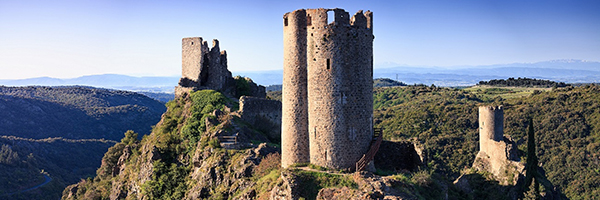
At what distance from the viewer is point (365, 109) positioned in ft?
57.6

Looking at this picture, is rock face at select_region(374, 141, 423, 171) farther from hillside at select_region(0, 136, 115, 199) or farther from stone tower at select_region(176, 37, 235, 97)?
hillside at select_region(0, 136, 115, 199)

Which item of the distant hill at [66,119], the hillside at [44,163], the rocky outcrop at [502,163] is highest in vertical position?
the rocky outcrop at [502,163]

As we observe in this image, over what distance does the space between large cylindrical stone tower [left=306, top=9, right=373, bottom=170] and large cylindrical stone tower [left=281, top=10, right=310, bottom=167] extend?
397 mm

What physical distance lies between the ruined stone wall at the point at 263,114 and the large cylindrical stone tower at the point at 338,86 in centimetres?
1319

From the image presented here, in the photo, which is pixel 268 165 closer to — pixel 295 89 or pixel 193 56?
pixel 295 89

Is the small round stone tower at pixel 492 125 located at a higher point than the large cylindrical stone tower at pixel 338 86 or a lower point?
lower

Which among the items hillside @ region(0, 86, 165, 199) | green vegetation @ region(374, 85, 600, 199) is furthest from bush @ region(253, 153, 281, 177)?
hillside @ region(0, 86, 165, 199)

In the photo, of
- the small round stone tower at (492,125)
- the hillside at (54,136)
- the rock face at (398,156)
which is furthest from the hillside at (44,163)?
the rock face at (398,156)

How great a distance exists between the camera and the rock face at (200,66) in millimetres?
39281

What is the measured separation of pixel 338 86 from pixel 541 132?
50.8m

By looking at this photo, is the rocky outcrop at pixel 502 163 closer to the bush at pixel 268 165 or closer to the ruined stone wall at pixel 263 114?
the ruined stone wall at pixel 263 114

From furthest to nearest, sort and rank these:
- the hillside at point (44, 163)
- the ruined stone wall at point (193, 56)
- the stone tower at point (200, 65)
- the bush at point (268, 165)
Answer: the hillside at point (44, 163), the stone tower at point (200, 65), the ruined stone wall at point (193, 56), the bush at point (268, 165)

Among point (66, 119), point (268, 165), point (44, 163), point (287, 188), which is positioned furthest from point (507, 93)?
point (66, 119)

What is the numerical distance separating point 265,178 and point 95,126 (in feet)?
419
